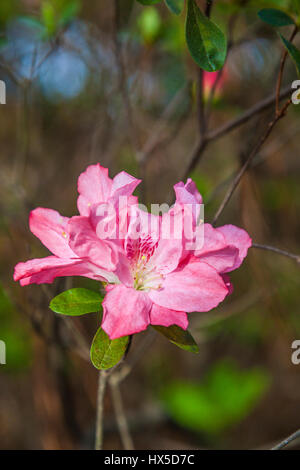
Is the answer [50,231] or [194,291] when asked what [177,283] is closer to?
[194,291]

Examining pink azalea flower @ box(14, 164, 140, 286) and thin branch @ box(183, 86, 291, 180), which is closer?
pink azalea flower @ box(14, 164, 140, 286)

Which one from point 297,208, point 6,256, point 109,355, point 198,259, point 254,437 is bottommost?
point 254,437

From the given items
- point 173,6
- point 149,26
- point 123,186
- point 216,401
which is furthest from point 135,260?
point 216,401

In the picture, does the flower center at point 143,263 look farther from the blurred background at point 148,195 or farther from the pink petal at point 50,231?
the blurred background at point 148,195

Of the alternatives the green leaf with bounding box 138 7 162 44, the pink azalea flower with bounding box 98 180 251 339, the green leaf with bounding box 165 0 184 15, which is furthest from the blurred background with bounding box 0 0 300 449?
the pink azalea flower with bounding box 98 180 251 339

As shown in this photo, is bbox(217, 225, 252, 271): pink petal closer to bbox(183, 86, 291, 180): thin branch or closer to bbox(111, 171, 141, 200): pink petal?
bbox(111, 171, 141, 200): pink petal

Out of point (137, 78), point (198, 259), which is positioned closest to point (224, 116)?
point (137, 78)
